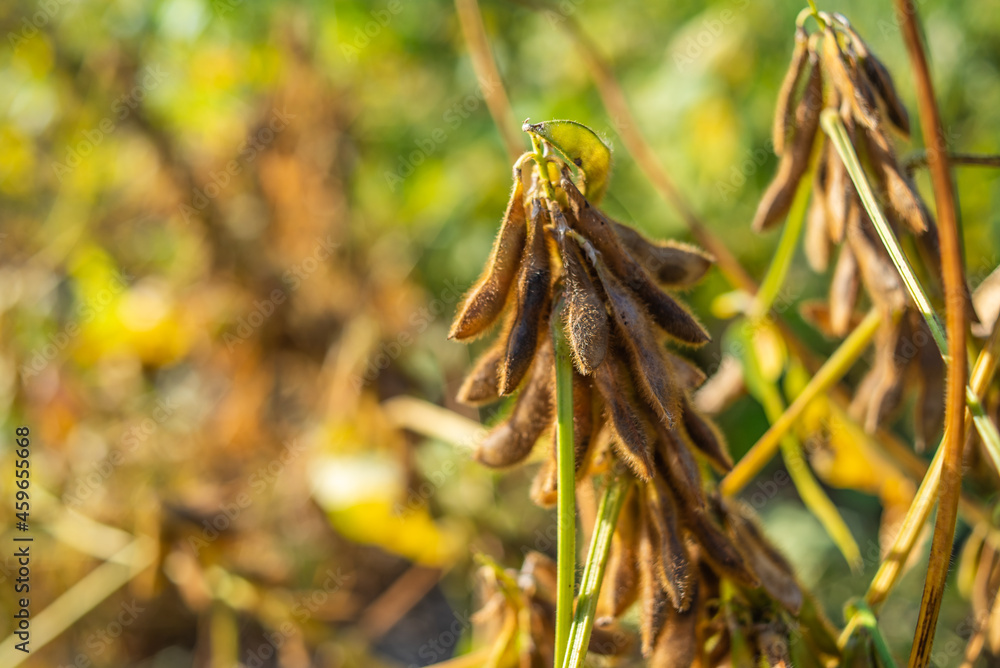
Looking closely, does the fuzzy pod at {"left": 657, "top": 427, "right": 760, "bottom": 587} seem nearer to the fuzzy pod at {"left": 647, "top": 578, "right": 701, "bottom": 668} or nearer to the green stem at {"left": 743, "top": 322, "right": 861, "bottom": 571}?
the fuzzy pod at {"left": 647, "top": 578, "right": 701, "bottom": 668}

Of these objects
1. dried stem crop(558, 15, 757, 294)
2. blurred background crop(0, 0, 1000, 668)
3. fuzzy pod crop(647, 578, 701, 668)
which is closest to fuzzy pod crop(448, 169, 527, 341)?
fuzzy pod crop(647, 578, 701, 668)

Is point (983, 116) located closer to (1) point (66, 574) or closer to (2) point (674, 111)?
(2) point (674, 111)

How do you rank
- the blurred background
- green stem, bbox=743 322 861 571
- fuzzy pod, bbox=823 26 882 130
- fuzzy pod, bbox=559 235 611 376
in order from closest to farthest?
fuzzy pod, bbox=559 235 611 376 < fuzzy pod, bbox=823 26 882 130 < green stem, bbox=743 322 861 571 < the blurred background

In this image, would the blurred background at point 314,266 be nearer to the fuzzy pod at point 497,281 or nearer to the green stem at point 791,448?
the green stem at point 791,448

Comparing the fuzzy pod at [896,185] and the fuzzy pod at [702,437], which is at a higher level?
the fuzzy pod at [896,185]

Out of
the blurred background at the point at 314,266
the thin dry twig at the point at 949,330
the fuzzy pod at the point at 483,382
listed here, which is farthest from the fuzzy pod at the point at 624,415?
the blurred background at the point at 314,266
